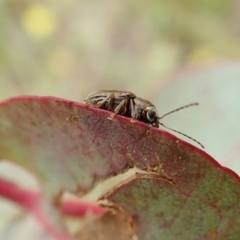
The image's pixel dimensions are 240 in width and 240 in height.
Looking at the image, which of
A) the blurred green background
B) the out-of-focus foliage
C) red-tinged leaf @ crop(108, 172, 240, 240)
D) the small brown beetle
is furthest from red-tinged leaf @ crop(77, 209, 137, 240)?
the out-of-focus foliage

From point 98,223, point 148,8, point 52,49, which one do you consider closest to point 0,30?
point 52,49

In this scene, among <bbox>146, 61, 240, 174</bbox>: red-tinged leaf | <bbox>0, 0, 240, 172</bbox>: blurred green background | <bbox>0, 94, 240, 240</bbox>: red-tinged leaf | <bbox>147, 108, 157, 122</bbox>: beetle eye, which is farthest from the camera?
<bbox>0, 0, 240, 172</bbox>: blurred green background

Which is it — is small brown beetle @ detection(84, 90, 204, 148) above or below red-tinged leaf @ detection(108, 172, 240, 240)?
above

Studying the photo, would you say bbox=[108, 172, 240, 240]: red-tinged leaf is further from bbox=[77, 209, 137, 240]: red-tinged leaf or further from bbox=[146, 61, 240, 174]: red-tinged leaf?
bbox=[146, 61, 240, 174]: red-tinged leaf

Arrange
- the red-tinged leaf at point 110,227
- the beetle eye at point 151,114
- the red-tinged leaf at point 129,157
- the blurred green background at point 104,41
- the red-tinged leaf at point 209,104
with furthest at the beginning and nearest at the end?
1. the blurred green background at point 104,41
2. the red-tinged leaf at point 209,104
3. the beetle eye at point 151,114
4. the red-tinged leaf at point 110,227
5. the red-tinged leaf at point 129,157

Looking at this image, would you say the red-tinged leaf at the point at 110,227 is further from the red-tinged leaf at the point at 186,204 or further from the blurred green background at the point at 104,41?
the blurred green background at the point at 104,41

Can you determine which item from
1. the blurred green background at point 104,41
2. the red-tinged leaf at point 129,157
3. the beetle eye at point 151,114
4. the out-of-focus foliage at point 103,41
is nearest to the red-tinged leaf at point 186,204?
the red-tinged leaf at point 129,157

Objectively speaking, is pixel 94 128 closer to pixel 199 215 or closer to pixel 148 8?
pixel 199 215

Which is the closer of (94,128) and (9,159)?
(94,128)
